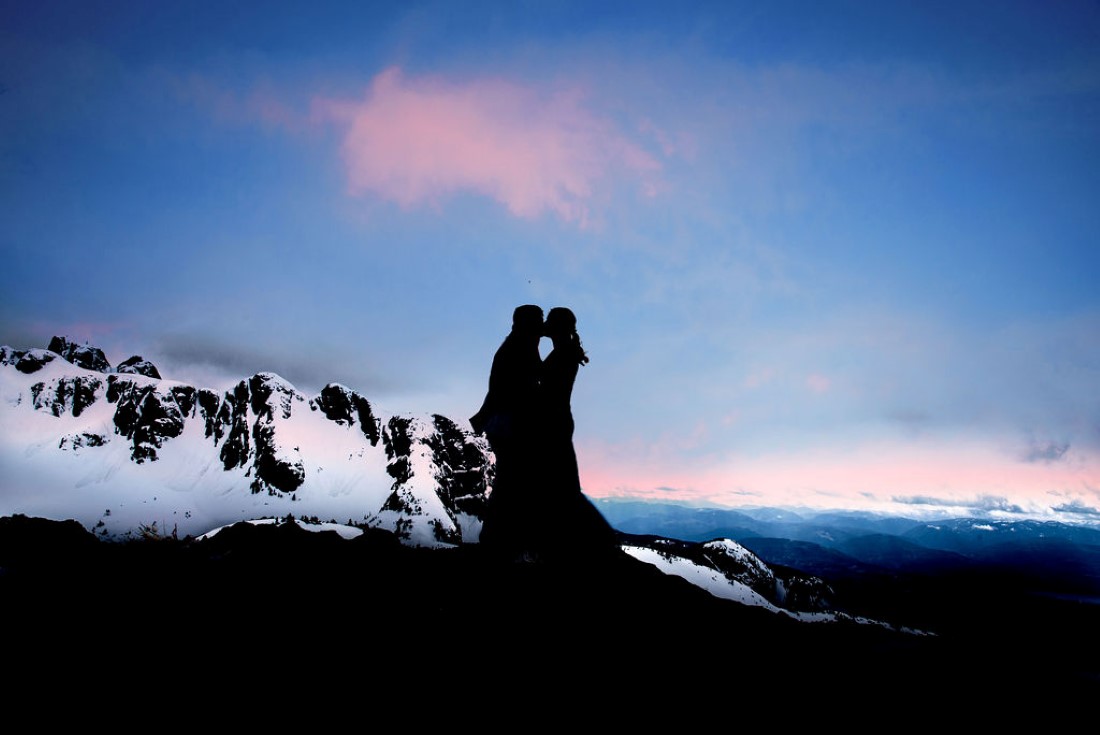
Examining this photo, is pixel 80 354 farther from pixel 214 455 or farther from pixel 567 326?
pixel 567 326

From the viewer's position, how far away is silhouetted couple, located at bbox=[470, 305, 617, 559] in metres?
7.14

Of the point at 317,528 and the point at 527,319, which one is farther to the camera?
the point at 317,528

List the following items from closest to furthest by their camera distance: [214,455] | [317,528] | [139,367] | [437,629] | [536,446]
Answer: [437,629], [536,446], [317,528], [214,455], [139,367]

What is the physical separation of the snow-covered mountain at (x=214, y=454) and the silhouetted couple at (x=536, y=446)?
12279 cm

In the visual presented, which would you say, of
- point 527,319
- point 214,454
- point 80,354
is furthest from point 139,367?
point 527,319

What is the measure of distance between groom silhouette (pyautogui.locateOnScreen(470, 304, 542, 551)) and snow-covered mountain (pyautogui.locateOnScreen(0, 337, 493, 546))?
403 ft

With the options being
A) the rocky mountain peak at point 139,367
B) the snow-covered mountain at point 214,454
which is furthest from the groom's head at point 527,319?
the rocky mountain peak at point 139,367

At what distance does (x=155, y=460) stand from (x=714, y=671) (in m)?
190

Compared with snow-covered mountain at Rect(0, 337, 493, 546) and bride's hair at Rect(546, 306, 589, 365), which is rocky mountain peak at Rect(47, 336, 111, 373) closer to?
snow-covered mountain at Rect(0, 337, 493, 546)

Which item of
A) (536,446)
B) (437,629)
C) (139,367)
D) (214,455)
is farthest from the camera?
(139,367)

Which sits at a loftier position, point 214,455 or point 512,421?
point 512,421

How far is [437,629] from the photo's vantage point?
18.1 feet

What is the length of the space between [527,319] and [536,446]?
219 cm

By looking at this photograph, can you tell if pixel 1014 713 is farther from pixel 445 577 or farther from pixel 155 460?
pixel 155 460
